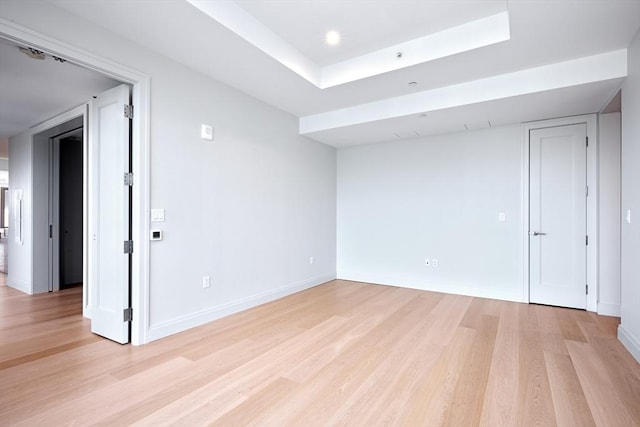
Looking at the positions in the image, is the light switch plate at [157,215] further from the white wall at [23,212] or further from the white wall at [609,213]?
the white wall at [609,213]

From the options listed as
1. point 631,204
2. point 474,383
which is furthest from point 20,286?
point 631,204

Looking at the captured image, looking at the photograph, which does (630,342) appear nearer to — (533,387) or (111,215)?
(533,387)

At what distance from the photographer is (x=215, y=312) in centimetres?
353

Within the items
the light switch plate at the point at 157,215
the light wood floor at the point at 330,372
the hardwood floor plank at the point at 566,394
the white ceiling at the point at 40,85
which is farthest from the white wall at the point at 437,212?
the white ceiling at the point at 40,85

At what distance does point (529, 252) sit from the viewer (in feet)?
14.1

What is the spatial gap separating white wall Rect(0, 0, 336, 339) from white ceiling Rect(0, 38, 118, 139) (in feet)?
2.02

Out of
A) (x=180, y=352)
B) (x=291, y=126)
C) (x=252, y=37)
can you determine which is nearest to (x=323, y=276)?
(x=291, y=126)

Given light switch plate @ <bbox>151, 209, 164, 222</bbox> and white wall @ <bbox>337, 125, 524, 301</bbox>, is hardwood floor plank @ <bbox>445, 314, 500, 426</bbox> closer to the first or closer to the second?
white wall @ <bbox>337, 125, 524, 301</bbox>

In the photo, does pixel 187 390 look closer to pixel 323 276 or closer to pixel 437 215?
pixel 323 276

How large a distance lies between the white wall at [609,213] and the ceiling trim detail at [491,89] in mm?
1224

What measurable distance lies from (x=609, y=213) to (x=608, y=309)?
1.15 meters

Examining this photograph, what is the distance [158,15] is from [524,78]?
11.3ft

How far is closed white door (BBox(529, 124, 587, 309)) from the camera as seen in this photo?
399cm

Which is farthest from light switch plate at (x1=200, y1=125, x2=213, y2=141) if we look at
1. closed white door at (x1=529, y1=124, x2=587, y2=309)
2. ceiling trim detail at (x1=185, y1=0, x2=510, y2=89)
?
closed white door at (x1=529, y1=124, x2=587, y2=309)
